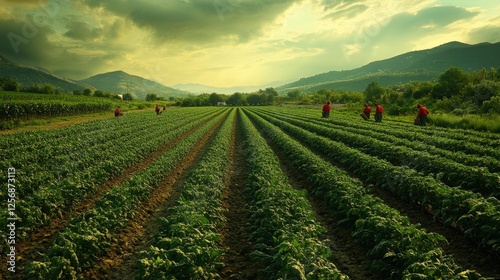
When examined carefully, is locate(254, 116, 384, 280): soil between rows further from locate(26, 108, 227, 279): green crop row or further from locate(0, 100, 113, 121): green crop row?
locate(0, 100, 113, 121): green crop row

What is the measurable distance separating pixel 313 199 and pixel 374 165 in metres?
3.34

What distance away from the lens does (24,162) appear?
1444 cm

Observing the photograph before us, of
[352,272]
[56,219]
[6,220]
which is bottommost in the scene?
[352,272]

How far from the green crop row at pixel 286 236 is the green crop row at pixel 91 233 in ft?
11.9

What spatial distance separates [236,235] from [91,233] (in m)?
3.75

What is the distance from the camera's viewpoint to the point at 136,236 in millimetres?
8586

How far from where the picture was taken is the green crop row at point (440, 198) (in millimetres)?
6512

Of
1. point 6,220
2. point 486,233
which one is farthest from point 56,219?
point 486,233

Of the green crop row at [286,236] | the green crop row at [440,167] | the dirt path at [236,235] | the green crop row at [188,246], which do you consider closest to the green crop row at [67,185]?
the green crop row at [188,246]

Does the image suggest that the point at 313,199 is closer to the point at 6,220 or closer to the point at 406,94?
the point at 6,220

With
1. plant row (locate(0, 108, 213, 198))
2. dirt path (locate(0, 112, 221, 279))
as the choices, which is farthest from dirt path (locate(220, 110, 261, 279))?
plant row (locate(0, 108, 213, 198))

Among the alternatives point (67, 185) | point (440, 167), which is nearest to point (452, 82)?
point (440, 167)

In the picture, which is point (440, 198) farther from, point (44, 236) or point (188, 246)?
point (44, 236)

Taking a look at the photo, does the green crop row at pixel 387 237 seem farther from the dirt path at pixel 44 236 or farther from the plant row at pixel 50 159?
the plant row at pixel 50 159
